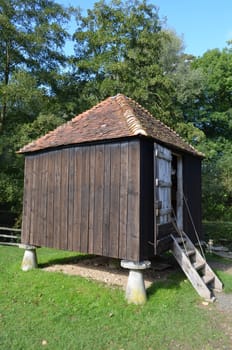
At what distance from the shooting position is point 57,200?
293 inches

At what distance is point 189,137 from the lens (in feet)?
53.3

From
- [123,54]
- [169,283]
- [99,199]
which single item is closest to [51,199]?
[99,199]

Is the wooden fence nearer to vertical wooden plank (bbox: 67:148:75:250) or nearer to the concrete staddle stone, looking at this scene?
vertical wooden plank (bbox: 67:148:75:250)

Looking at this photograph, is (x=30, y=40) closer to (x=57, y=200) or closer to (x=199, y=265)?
(x=57, y=200)

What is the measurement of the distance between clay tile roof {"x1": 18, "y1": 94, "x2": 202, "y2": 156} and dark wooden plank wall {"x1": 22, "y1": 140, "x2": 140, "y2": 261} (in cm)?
21

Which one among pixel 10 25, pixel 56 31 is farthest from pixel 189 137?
pixel 10 25

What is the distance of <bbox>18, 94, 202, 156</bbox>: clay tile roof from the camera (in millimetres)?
6499

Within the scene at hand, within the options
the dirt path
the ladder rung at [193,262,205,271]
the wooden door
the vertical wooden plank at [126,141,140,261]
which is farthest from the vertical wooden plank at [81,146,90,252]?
the ladder rung at [193,262,205,271]

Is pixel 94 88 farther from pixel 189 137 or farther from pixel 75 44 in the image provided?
pixel 189 137

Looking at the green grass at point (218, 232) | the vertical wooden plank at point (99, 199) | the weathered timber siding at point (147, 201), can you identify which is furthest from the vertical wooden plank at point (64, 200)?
the green grass at point (218, 232)

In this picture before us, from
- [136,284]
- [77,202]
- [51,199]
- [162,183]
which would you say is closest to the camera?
[136,284]

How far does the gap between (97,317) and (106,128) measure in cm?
391

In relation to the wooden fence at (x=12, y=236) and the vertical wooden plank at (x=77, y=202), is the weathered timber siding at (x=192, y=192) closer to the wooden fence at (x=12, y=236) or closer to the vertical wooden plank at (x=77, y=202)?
the vertical wooden plank at (x=77, y=202)

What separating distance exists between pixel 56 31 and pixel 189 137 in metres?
9.21
